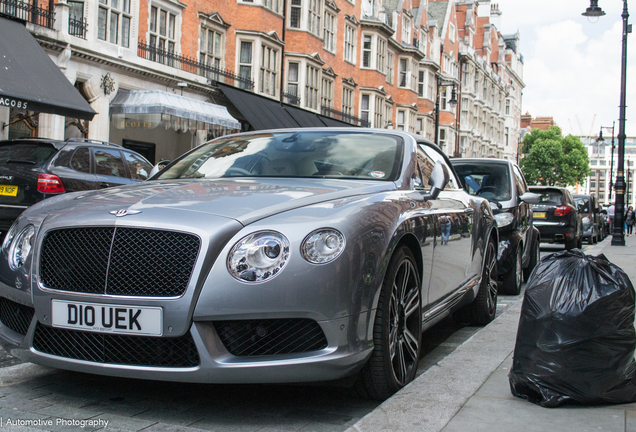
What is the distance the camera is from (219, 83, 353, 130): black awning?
22547 mm

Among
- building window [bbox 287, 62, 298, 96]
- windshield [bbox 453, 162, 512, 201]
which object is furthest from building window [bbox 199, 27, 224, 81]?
windshield [bbox 453, 162, 512, 201]

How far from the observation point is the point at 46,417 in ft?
10.4

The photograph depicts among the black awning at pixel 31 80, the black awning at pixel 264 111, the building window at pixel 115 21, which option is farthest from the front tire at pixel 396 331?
the black awning at pixel 264 111

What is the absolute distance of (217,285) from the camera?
3.03 metres

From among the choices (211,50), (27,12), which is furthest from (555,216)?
(27,12)

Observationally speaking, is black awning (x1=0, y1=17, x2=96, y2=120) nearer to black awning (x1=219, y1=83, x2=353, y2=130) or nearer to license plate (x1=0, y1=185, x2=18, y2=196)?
license plate (x1=0, y1=185, x2=18, y2=196)

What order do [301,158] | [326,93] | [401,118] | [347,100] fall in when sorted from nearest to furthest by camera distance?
[301,158], [326,93], [347,100], [401,118]

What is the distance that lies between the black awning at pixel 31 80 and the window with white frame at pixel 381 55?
25.2 m

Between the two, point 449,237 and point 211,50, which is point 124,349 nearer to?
point 449,237

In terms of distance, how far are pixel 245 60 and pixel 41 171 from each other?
15849mm

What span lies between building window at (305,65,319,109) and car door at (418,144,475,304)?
24.6m

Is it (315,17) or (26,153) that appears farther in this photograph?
(315,17)

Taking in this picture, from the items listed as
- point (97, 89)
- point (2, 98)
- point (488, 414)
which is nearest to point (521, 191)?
point (488, 414)

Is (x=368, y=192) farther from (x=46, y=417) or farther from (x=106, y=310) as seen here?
(x=46, y=417)
